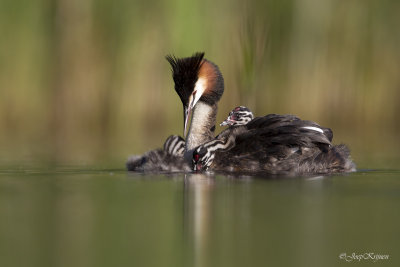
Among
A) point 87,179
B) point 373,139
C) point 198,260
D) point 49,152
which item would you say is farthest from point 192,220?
point 373,139

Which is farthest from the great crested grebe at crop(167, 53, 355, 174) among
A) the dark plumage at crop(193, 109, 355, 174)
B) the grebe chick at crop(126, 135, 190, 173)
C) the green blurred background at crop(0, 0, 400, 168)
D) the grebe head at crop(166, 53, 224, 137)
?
the green blurred background at crop(0, 0, 400, 168)

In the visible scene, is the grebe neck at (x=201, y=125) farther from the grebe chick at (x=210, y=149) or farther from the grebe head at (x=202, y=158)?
the grebe head at (x=202, y=158)

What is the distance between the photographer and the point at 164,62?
38.4 feet

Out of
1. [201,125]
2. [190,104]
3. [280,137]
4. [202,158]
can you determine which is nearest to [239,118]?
[201,125]

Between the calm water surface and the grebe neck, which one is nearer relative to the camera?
the calm water surface

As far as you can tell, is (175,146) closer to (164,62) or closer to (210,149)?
(210,149)

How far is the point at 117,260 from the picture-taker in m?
3.53

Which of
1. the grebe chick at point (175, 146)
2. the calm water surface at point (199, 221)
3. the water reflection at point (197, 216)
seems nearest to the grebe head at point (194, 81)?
the grebe chick at point (175, 146)

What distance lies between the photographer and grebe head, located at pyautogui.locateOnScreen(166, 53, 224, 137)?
7812mm

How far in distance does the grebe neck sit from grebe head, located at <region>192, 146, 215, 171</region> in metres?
0.66

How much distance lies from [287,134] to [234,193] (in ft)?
5.38

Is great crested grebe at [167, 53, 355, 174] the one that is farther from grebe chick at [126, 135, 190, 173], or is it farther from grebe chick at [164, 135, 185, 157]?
grebe chick at [164, 135, 185, 157]

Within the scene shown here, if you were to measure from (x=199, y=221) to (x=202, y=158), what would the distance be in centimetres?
281

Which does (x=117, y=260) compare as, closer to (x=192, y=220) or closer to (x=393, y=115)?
(x=192, y=220)
